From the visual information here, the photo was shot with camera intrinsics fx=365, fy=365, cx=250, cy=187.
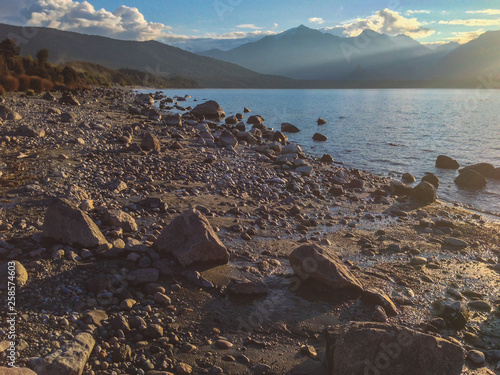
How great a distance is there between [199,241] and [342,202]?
6.86 meters

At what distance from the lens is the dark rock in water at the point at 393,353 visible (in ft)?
12.5

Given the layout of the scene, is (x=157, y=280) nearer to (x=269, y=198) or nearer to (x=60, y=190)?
(x=60, y=190)

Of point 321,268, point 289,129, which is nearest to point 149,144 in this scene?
point 321,268

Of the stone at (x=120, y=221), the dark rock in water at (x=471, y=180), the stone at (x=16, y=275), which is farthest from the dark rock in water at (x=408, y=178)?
the stone at (x=16, y=275)

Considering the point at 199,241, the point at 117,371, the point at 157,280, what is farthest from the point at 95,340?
the point at 199,241

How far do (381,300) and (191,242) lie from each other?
328 centimetres

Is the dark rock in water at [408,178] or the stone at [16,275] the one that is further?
the dark rock in water at [408,178]

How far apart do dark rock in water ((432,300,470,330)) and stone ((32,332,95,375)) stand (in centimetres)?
511

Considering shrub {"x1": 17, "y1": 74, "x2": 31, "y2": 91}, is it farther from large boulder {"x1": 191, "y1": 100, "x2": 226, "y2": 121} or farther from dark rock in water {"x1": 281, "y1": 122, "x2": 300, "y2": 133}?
dark rock in water {"x1": 281, "y1": 122, "x2": 300, "y2": 133}

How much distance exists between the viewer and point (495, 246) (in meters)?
9.12

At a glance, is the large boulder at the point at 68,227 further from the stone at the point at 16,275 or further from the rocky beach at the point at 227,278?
the stone at the point at 16,275

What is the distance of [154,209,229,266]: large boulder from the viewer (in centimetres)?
628

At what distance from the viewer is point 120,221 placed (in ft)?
24.2

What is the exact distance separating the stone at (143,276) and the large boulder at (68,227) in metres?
0.97
